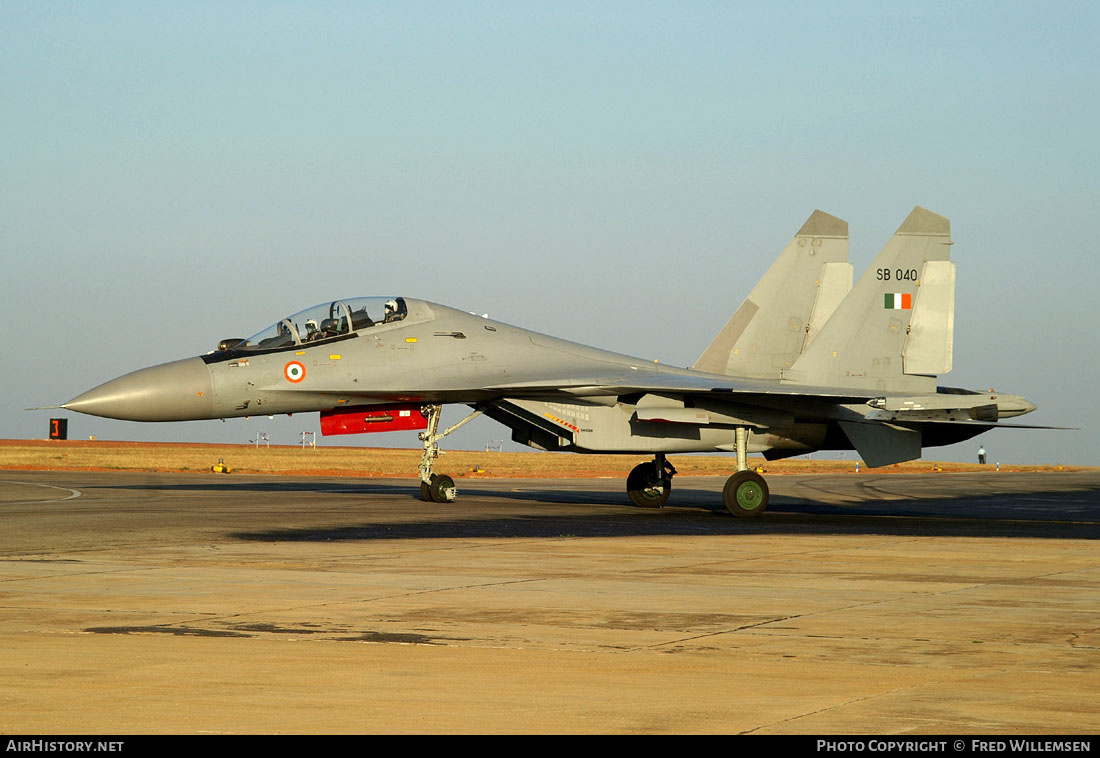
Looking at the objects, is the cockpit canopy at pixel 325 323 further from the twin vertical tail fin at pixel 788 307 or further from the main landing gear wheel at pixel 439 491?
the twin vertical tail fin at pixel 788 307

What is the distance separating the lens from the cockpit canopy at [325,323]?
20.0m

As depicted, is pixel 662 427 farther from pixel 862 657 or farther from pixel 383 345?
pixel 862 657

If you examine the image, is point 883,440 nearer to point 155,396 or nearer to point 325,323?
point 325,323

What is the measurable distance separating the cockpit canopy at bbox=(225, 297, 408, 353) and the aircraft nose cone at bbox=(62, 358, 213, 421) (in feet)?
3.21

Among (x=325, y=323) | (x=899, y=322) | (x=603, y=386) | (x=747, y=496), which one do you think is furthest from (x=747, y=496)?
(x=325, y=323)

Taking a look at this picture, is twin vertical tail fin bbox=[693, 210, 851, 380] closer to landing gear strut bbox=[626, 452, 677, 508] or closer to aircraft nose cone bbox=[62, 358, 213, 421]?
landing gear strut bbox=[626, 452, 677, 508]

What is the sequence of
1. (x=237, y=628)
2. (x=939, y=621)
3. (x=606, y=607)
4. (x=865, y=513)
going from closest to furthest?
(x=237, y=628) < (x=939, y=621) < (x=606, y=607) < (x=865, y=513)

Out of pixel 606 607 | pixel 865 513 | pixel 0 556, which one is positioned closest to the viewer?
pixel 606 607

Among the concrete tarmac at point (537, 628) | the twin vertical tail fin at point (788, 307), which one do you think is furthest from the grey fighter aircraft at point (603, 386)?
the concrete tarmac at point (537, 628)

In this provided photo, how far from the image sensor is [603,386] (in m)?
19.9

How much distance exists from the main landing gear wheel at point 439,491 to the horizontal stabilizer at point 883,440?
22.8ft

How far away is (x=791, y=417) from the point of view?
67.4ft
